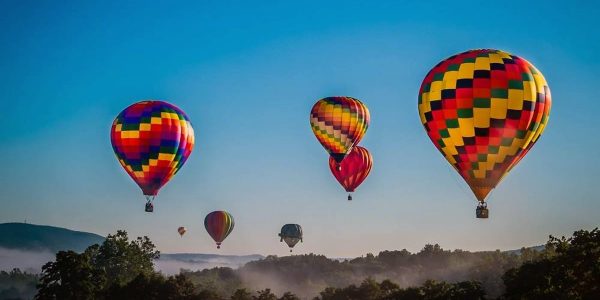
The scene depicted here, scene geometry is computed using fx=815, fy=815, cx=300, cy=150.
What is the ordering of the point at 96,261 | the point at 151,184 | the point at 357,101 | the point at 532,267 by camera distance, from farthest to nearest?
the point at 96,261
the point at 357,101
the point at 151,184
the point at 532,267

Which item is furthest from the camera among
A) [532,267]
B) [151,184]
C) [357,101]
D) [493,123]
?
[357,101]

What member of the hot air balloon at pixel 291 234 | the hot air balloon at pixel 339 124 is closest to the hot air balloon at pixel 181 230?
the hot air balloon at pixel 291 234

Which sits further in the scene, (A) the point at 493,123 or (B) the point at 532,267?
(B) the point at 532,267

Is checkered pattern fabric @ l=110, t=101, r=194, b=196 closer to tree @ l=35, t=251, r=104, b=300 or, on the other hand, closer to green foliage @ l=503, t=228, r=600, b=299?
tree @ l=35, t=251, r=104, b=300

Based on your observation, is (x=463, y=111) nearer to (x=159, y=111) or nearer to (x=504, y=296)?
(x=504, y=296)

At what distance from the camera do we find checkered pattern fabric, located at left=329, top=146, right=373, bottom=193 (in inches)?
3686

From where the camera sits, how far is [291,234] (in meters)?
141

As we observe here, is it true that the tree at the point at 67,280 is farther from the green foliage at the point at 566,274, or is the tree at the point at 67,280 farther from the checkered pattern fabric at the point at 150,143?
the green foliage at the point at 566,274

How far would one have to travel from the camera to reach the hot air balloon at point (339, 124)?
86750 millimetres

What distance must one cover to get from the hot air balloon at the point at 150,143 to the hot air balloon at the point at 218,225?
45.7 m

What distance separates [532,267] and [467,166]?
1261cm

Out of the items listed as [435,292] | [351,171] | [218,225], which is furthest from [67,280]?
[435,292]

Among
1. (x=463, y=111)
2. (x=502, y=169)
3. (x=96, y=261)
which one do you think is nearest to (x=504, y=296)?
(x=502, y=169)

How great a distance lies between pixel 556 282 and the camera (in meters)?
61.5
